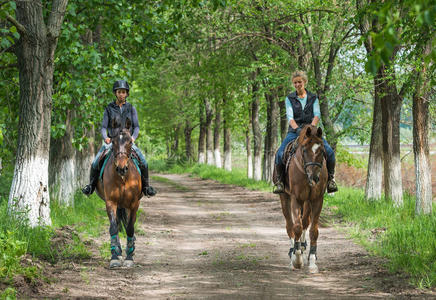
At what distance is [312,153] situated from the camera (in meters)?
7.96

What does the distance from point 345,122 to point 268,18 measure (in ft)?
20.2

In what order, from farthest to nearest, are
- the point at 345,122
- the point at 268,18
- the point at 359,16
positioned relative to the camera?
the point at 345,122 < the point at 268,18 < the point at 359,16

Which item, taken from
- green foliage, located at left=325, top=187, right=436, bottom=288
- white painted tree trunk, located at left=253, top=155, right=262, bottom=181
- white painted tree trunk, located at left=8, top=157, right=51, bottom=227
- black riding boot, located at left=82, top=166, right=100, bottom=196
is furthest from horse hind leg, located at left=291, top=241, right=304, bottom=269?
white painted tree trunk, located at left=253, top=155, right=262, bottom=181

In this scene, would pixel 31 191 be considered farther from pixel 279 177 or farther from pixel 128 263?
pixel 279 177

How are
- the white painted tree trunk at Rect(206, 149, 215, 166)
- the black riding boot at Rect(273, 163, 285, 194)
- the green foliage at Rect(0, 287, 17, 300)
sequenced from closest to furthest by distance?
the green foliage at Rect(0, 287, 17, 300)
the black riding boot at Rect(273, 163, 285, 194)
the white painted tree trunk at Rect(206, 149, 215, 166)

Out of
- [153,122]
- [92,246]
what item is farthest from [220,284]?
[153,122]

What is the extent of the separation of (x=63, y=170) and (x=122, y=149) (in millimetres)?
7468

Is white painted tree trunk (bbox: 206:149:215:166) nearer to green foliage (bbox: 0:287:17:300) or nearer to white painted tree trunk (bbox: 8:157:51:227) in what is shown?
white painted tree trunk (bbox: 8:157:51:227)

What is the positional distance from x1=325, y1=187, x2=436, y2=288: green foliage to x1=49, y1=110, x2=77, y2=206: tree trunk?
24.7 feet

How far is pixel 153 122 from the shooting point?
46.6 metres

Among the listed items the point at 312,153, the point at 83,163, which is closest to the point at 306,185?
the point at 312,153

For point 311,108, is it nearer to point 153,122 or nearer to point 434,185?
point 434,185

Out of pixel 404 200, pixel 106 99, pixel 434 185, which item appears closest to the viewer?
pixel 106 99

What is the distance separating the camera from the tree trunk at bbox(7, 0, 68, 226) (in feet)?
34.1
